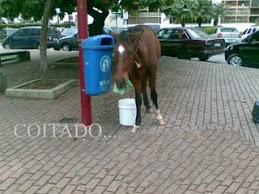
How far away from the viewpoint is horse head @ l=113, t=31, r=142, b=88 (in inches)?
175

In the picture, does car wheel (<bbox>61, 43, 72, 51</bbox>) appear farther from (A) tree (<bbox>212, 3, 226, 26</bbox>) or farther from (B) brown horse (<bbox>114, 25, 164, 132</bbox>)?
(A) tree (<bbox>212, 3, 226, 26</bbox>)

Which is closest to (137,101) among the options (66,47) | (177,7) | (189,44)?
(177,7)

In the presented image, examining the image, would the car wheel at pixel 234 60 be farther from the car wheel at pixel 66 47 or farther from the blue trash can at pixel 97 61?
the car wheel at pixel 66 47

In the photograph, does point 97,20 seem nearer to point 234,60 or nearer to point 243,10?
point 234,60

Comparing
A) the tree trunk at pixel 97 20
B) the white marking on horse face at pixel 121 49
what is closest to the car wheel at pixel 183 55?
the tree trunk at pixel 97 20

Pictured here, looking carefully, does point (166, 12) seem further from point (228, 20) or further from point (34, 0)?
point (228, 20)

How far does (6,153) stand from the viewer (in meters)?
4.49

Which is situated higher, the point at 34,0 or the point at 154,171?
the point at 34,0

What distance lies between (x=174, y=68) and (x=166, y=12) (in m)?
2.17

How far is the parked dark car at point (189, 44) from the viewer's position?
14.4 metres

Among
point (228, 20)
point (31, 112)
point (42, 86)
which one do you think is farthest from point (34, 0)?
point (228, 20)

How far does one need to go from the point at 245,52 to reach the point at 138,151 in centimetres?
963

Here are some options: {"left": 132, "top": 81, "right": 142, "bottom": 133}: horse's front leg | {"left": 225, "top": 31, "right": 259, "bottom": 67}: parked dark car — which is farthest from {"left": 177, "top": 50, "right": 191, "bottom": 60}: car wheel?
{"left": 132, "top": 81, "right": 142, "bottom": 133}: horse's front leg

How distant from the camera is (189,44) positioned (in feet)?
48.3
